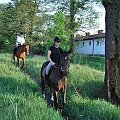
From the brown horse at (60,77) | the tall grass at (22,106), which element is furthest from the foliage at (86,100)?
the tall grass at (22,106)

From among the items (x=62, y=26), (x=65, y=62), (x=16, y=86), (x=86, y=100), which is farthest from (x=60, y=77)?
(x=62, y=26)

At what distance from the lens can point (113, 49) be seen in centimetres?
1611

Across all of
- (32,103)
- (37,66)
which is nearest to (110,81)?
(32,103)

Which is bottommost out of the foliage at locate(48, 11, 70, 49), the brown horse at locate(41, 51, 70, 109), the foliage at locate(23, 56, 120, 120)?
the foliage at locate(23, 56, 120, 120)

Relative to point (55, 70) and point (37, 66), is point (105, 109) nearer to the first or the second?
point (55, 70)

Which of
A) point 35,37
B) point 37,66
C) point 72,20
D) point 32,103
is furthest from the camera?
point 35,37

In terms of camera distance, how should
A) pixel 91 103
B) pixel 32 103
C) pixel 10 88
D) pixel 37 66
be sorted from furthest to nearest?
pixel 37 66 < pixel 10 88 < pixel 91 103 < pixel 32 103

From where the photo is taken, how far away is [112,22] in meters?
16.1

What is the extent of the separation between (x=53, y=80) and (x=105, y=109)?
2667mm

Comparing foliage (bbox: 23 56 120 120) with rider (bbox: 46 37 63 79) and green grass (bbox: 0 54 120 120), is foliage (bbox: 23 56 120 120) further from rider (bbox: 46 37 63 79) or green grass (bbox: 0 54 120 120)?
rider (bbox: 46 37 63 79)

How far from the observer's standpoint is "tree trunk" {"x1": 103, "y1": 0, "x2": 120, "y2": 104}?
628 inches

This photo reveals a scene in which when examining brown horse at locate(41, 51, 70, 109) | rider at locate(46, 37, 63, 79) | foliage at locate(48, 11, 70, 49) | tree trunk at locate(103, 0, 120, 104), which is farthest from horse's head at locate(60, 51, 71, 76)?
foliage at locate(48, 11, 70, 49)

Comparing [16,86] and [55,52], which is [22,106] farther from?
[16,86]

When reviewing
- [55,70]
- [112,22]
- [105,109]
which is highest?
[112,22]
